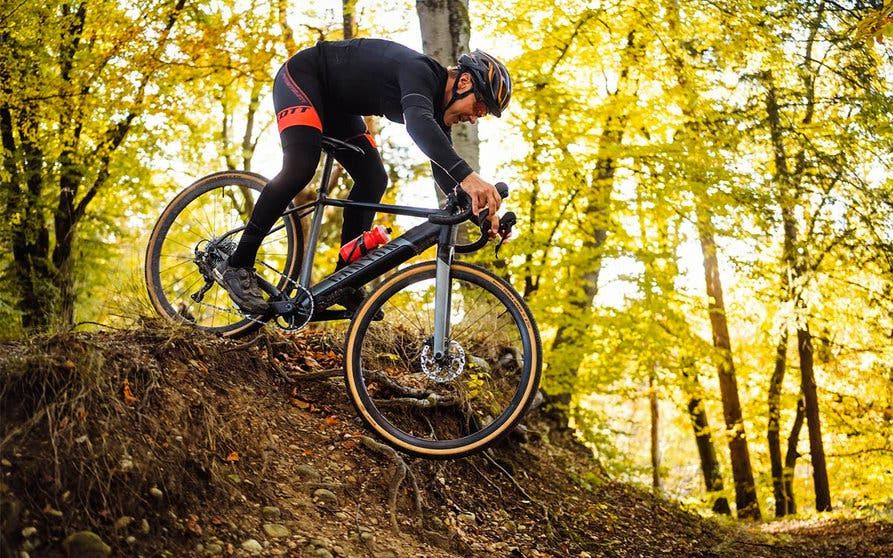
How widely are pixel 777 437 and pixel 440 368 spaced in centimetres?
1363

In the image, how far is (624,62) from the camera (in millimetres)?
10422

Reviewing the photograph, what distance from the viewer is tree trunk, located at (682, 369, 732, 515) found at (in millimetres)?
15867

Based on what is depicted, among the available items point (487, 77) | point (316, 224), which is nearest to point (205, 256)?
point (316, 224)

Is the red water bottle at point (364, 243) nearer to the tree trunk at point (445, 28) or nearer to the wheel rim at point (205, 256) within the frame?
the wheel rim at point (205, 256)

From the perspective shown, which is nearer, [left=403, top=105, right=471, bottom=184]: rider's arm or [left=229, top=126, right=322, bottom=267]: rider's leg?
[left=403, top=105, right=471, bottom=184]: rider's arm

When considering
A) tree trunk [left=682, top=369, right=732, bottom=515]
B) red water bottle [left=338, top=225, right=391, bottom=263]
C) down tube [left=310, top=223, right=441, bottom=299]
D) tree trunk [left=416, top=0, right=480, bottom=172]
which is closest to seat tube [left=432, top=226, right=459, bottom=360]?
down tube [left=310, top=223, right=441, bottom=299]

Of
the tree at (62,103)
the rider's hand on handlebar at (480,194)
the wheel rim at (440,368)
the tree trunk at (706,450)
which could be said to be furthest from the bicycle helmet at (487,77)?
the tree trunk at (706,450)

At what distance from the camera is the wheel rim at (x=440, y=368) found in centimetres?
404

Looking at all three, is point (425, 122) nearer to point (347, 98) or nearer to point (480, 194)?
point (480, 194)

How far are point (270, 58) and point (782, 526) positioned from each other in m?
10.1

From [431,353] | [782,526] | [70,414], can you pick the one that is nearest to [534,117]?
[782,526]

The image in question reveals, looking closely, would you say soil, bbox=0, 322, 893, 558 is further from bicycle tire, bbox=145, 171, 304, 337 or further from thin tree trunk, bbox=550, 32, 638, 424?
thin tree trunk, bbox=550, 32, 638, 424

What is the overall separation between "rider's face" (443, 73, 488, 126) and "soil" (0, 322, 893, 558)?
1772 millimetres

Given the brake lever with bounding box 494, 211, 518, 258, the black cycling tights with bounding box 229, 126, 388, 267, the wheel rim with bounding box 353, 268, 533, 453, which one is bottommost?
the wheel rim with bounding box 353, 268, 533, 453
